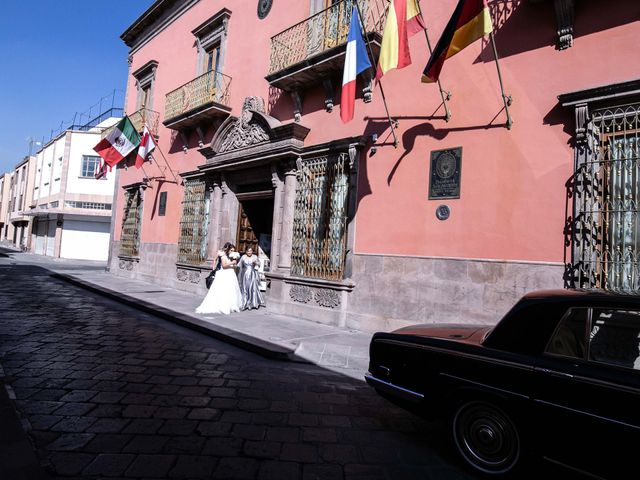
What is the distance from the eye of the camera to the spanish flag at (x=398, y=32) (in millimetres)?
6773

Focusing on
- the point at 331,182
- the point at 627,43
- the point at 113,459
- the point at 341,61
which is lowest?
the point at 113,459

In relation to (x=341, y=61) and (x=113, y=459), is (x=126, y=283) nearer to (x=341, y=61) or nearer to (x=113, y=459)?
(x=341, y=61)

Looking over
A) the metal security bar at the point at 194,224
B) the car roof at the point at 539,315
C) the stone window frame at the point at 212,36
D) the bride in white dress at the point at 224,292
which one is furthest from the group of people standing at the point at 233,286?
the car roof at the point at 539,315

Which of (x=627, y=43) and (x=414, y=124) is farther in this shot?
(x=414, y=124)

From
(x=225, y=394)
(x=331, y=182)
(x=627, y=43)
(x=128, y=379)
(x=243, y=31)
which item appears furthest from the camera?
(x=243, y=31)

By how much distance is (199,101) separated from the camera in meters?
13.4

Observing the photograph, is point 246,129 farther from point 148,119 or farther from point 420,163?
point 148,119

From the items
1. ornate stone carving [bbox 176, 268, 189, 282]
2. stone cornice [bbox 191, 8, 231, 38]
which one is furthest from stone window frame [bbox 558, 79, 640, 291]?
ornate stone carving [bbox 176, 268, 189, 282]

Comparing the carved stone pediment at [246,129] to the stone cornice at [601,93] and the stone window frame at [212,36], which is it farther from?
the stone cornice at [601,93]

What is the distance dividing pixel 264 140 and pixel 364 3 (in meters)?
3.99

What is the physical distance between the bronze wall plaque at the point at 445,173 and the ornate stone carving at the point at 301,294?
349 cm

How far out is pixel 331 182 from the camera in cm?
920

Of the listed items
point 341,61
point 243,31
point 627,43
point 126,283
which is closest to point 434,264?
point 627,43

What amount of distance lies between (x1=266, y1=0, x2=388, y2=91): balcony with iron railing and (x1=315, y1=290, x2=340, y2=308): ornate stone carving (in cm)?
482
